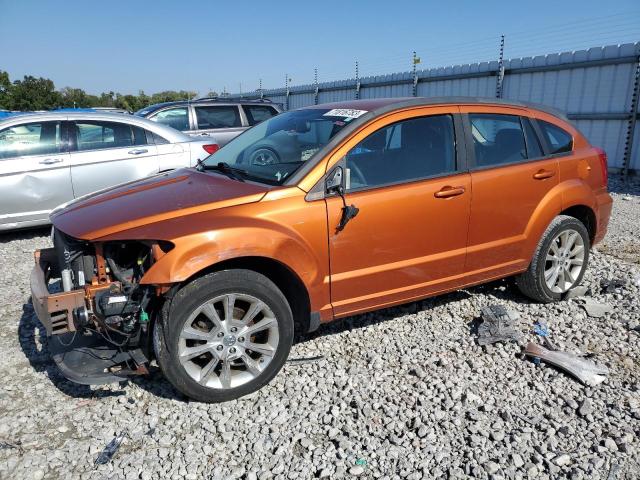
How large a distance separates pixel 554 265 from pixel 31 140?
618 cm

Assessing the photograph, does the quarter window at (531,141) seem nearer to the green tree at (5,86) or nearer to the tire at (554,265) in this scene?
the tire at (554,265)

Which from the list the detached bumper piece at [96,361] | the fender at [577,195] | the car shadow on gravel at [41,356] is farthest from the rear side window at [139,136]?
the fender at [577,195]

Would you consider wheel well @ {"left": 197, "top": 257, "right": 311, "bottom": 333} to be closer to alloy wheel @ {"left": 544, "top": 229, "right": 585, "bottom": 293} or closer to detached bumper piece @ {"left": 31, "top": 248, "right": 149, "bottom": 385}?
detached bumper piece @ {"left": 31, "top": 248, "right": 149, "bottom": 385}

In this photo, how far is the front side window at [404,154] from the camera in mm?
3488

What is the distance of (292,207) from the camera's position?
10.4ft

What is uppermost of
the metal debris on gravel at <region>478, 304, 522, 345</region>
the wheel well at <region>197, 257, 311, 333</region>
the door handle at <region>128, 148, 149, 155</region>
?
the door handle at <region>128, 148, 149, 155</region>

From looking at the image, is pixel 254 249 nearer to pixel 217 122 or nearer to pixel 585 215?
pixel 585 215

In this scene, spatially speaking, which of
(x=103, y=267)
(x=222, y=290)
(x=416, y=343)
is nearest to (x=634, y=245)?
(x=416, y=343)

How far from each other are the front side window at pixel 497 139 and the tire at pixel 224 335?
6.58 ft

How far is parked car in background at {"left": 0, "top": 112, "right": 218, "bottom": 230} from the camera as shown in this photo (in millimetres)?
6281

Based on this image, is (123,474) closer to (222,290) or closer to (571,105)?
(222,290)

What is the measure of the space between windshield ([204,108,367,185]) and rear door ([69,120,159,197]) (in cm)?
290

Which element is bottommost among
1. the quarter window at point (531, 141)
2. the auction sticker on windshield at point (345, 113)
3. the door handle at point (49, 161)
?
the door handle at point (49, 161)

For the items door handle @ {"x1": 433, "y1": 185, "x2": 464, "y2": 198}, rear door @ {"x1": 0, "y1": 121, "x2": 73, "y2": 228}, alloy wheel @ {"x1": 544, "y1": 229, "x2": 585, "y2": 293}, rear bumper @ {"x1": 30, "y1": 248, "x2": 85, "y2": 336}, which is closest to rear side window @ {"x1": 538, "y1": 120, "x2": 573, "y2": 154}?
alloy wheel @ {"x1": 544, "y1": 229, "x2": 585, "y2": 293}
